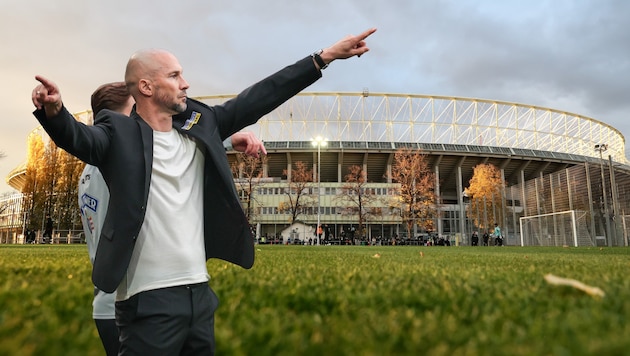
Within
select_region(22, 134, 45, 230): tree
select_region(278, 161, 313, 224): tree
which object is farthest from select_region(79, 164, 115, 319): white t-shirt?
select_region(22, 134, 45, 230): tree

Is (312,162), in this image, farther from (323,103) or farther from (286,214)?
(323,103)

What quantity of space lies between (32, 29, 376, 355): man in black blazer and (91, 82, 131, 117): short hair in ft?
2.15

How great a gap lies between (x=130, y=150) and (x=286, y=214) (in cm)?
6068

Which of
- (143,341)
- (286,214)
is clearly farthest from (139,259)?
(286,214)

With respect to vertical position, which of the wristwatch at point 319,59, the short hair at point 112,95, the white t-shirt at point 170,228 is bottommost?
the white t-shirt at point 170,228

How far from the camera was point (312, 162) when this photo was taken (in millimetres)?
65000

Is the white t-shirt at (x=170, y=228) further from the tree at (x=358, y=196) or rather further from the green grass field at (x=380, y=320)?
the tree at (x=358, y=196)

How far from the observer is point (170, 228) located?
2.19 metres

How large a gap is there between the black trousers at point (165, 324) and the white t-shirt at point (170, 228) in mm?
53

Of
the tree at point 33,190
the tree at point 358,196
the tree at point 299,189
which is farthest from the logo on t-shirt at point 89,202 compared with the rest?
the tree at point 33,190

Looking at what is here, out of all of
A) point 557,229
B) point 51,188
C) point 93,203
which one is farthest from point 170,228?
point 51,188

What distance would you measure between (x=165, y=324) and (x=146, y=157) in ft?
2.69

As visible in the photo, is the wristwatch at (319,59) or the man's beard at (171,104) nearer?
the man's beard at (171,104)

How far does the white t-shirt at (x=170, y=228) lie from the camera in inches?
81.9
